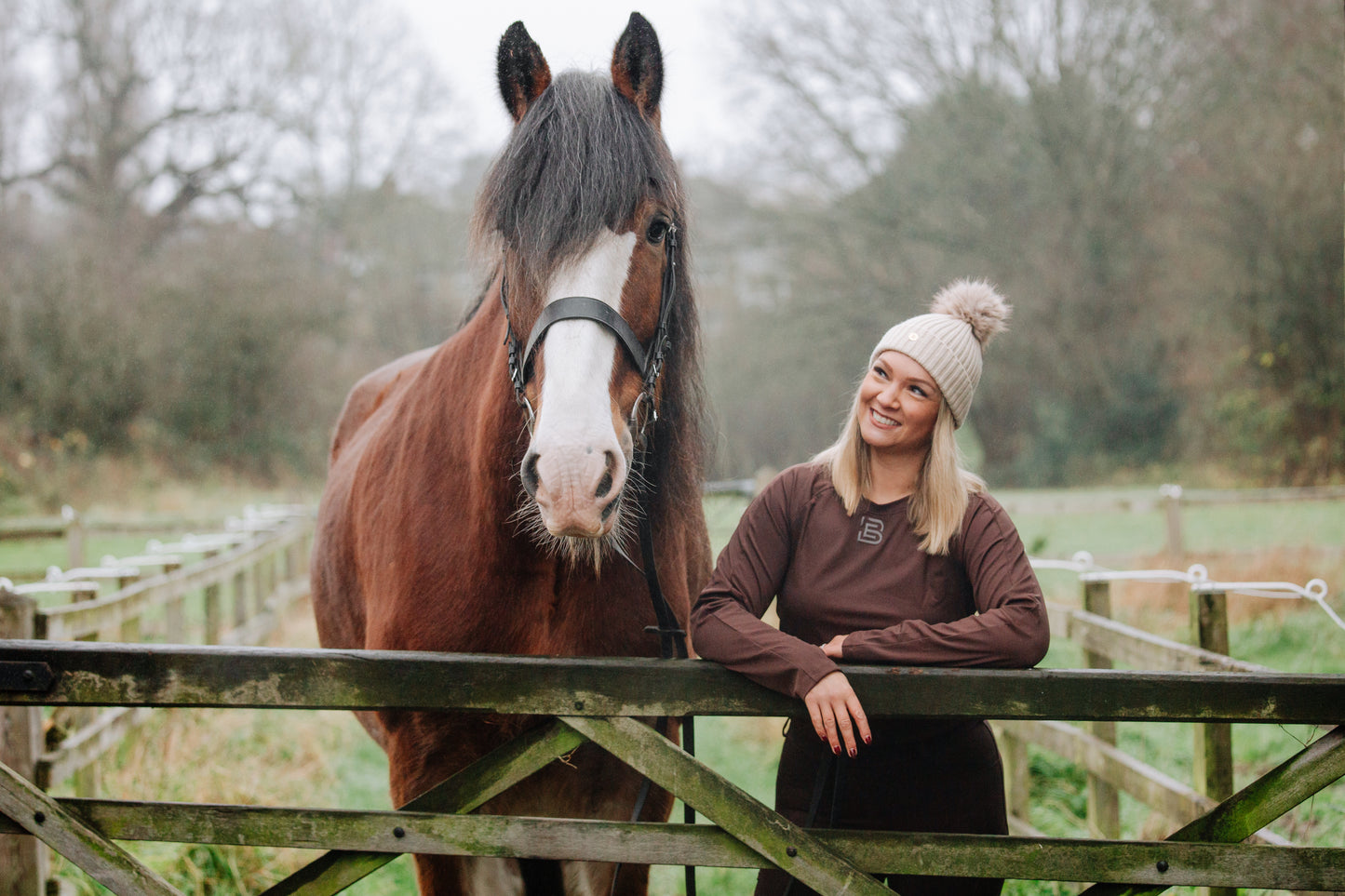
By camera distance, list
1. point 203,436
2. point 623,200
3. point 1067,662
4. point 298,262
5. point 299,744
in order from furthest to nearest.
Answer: point 298,262 < point 203,436 < point 1067,662 < point 299,744 < point 623,200

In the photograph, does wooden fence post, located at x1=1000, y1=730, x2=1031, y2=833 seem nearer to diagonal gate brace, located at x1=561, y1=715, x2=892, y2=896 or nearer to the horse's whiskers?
the horse's whiskers

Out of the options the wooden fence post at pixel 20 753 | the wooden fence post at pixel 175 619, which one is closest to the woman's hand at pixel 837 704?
the wooden fence post at pixel 20 753

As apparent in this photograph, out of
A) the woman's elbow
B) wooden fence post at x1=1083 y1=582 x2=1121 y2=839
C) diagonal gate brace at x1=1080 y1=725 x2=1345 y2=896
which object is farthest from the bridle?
wooden fence post at x1=1083 y1=582 x2=1121 y2=839

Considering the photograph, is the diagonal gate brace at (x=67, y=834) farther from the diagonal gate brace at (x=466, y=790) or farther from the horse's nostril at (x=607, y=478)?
the horse's nostril at (x=607, y=478)

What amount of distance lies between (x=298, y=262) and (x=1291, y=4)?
1755 cm

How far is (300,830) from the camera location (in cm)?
184

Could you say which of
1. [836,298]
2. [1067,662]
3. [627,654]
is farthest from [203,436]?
[627,654]

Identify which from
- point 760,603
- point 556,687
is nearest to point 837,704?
point 760,603

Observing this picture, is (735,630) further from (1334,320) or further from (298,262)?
(298,262)

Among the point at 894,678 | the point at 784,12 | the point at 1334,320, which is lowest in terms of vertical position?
the point at 894,678

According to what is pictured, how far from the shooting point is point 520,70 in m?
2.38

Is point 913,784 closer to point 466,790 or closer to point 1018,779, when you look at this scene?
point 466,790

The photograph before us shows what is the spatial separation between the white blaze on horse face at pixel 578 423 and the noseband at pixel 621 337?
2 cm

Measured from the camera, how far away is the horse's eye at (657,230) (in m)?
2.23
